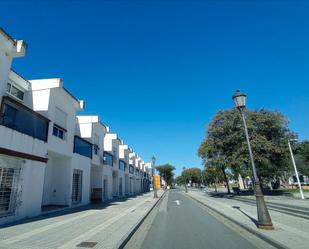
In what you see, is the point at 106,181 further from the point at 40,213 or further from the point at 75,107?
the point at 40,213

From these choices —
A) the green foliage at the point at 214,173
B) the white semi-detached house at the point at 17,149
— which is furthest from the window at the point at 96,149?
the green foliage at the point at 214,173

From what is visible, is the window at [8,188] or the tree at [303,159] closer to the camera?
the window at [8,188]

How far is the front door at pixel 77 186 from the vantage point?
65.8 ft

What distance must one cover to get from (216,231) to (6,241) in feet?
23.4

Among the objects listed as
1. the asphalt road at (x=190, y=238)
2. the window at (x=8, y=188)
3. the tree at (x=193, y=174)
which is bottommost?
the asphalt road at (x=190, y=238)

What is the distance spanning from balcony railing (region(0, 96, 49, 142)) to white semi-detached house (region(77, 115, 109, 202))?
980 centimetres

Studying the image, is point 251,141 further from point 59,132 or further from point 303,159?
point 303,159

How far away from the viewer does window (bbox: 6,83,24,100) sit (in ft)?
46.2

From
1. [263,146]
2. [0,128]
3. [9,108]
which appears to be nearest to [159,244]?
[0,128]

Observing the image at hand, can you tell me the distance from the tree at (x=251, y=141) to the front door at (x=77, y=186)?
716 inches

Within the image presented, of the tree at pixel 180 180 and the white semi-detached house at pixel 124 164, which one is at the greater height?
the tree at pixel 180 180

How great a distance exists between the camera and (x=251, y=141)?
30.1m

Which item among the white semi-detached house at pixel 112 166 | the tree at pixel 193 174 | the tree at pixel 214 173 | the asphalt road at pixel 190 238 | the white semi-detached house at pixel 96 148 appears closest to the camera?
the asphalt road at pixel 190 238

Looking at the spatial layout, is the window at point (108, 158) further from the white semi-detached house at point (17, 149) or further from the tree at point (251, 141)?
the white semi-detached house at point (17, 149)
